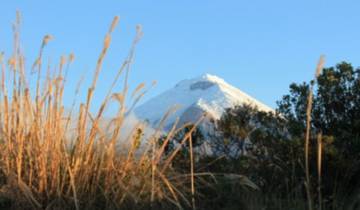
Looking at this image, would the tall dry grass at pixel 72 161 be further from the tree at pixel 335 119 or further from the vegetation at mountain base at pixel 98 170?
the tree at pixel 335 119

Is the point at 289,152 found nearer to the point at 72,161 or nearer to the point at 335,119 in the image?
the point at 335,119

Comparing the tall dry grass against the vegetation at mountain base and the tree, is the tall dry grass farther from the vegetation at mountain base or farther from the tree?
the tree

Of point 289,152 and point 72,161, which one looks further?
point 289,152

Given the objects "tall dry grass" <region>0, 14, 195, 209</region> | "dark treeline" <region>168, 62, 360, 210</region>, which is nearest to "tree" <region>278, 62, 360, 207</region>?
"dark treeline" <region>168, 62, 360, 210</region>

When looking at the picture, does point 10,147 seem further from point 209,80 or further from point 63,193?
point 209,80

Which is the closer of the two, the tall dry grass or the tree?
the tall dry grass

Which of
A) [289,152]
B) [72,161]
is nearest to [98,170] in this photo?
[72,161]

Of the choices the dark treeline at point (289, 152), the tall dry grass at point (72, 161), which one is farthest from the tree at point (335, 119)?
the tall dry grass at point (72, 161)

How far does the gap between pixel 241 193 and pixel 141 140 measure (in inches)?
38.7

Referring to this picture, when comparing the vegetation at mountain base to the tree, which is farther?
the tree

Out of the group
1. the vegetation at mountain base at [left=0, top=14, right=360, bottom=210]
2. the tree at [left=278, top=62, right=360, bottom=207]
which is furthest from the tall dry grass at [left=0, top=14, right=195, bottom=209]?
the tree at [left=278, top=62, right=360, bottom=207]

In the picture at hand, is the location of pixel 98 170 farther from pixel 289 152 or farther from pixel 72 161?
pixel 289 152

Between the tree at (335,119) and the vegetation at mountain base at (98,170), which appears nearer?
the vegetation at mountain base at (98,170)

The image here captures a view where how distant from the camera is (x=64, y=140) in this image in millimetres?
4156
